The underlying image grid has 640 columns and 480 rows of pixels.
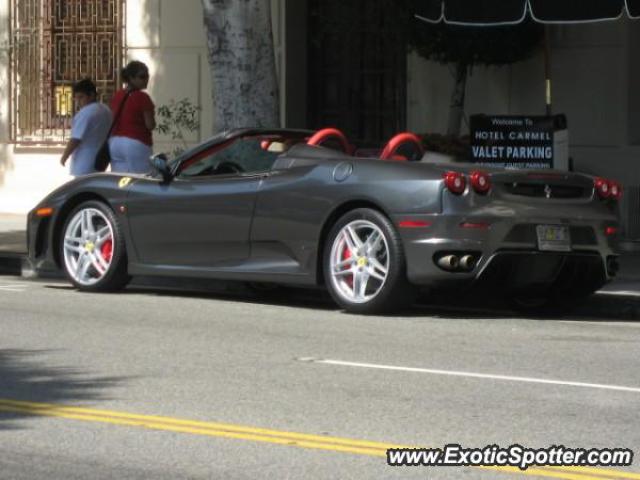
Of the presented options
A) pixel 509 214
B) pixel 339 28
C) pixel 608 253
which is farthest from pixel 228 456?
pixel 339 28

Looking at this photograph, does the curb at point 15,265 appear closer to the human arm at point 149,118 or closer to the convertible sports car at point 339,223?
the human arm at point 149,118

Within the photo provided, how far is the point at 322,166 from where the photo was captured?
38.3ft

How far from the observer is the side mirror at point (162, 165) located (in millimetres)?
12547

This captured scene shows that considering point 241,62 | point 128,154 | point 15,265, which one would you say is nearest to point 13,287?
point 15,265

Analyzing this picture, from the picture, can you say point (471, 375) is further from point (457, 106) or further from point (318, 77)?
point (318, 77)

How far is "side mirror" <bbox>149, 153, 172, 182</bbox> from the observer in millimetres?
12547

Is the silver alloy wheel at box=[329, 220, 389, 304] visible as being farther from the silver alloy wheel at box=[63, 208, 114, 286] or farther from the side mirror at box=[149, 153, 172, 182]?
the silver alloy wheel at box=[63, 208, 114, 286]

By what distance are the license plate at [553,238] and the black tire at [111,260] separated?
3.52 m

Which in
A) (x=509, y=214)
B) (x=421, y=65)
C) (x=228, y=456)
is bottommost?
(x=228, y=456)

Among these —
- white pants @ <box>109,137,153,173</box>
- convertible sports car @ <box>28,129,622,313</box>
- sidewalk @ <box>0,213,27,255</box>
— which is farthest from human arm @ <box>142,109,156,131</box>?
convertible sports car @ <box>28,129,622,313</box>

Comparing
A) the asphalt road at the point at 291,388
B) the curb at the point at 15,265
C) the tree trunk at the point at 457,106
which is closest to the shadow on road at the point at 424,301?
the asphalt road at the point at 291,388

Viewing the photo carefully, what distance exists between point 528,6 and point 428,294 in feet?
12.1

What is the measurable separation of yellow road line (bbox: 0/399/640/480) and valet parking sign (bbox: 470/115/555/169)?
832cm

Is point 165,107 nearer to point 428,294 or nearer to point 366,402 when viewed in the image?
point 428,294
